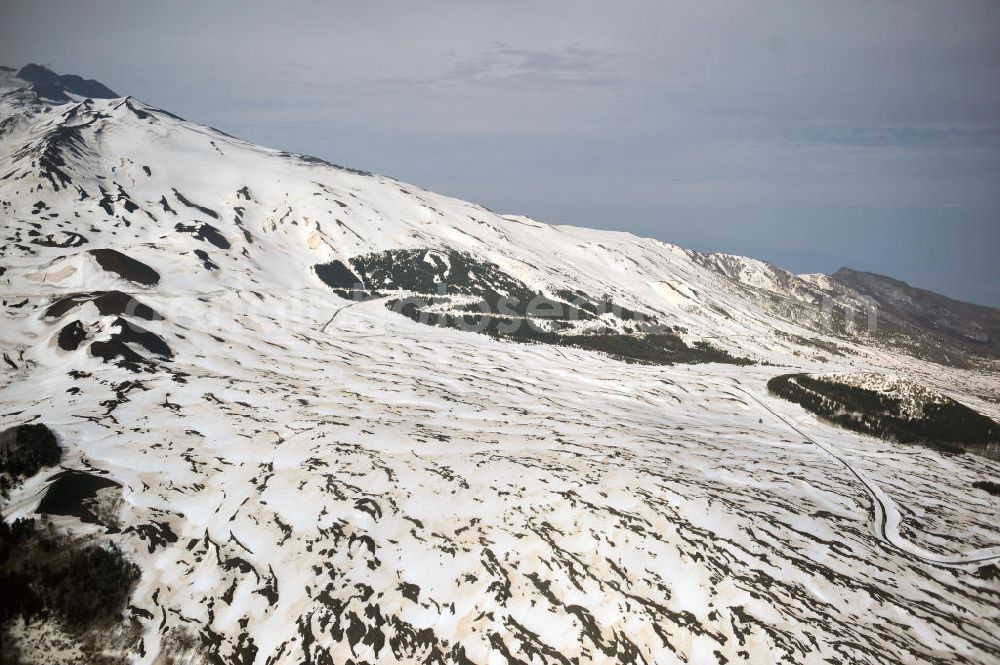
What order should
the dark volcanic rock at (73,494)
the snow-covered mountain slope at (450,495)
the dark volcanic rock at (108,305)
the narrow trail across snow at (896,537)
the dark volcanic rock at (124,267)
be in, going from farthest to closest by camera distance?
the dark volcanic rock at (124,267), the dark volcanic rock at (108,305), the narrow trail across snow at (896,537), the dark volcanic rock at (73,494), the snow-covered mountain slope at (450,495)

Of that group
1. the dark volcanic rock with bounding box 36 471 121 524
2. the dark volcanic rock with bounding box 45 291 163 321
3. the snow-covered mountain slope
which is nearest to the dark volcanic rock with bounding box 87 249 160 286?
the snow-covered mountain slope

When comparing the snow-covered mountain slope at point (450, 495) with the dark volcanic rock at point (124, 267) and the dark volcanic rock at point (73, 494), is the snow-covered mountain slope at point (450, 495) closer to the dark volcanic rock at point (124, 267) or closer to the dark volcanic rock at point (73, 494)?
the dark volcanic rock at point (124, 267)

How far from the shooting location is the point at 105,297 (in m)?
66.2

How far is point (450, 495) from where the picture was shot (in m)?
37.0

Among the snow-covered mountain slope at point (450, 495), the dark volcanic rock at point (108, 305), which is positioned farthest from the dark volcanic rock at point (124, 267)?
the dark volcanic rock at point (108, 305)

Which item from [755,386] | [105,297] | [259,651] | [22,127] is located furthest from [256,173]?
[259,651]

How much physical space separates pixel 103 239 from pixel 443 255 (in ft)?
284

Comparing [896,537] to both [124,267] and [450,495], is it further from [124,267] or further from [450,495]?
[124,267]

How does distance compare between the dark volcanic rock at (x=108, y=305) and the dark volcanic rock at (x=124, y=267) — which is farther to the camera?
the dark volcanic rock at (x=124, y=267)

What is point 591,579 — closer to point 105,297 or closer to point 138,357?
point 138,357

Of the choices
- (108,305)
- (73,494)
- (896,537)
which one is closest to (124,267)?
(108,305)

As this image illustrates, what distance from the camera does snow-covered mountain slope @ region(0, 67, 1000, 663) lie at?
87.1 feet

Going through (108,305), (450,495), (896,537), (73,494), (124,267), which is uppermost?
(124,267)

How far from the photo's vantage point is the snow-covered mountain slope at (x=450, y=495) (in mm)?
26547
